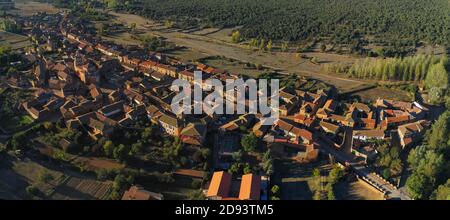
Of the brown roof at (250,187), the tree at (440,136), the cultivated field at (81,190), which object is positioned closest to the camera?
the brown roof at (250,187)

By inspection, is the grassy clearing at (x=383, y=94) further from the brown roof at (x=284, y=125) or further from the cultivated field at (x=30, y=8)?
the cultivated field at (x=30, y=8)

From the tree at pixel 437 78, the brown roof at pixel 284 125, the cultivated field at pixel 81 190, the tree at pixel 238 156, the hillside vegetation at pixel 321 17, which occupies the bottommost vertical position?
the cultivated field at pixel 81 190

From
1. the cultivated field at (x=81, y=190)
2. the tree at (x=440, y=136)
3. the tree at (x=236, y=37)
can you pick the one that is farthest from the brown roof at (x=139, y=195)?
the tree at (x=236, y=37)

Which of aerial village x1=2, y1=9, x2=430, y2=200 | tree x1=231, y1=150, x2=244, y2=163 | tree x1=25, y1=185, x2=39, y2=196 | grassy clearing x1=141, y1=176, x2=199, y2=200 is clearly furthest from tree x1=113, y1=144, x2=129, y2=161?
tree x1=231, y1=150, x2=244, y2=163

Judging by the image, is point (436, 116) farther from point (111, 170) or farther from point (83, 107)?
point (83, 107)

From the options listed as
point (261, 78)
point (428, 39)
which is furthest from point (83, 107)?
point (428, 39)

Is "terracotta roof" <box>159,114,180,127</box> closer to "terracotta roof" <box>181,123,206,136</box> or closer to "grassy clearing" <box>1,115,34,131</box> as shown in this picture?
"terracotta roof" <box>181,123,206,136</box>

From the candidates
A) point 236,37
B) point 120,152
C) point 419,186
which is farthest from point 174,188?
point 236,37
